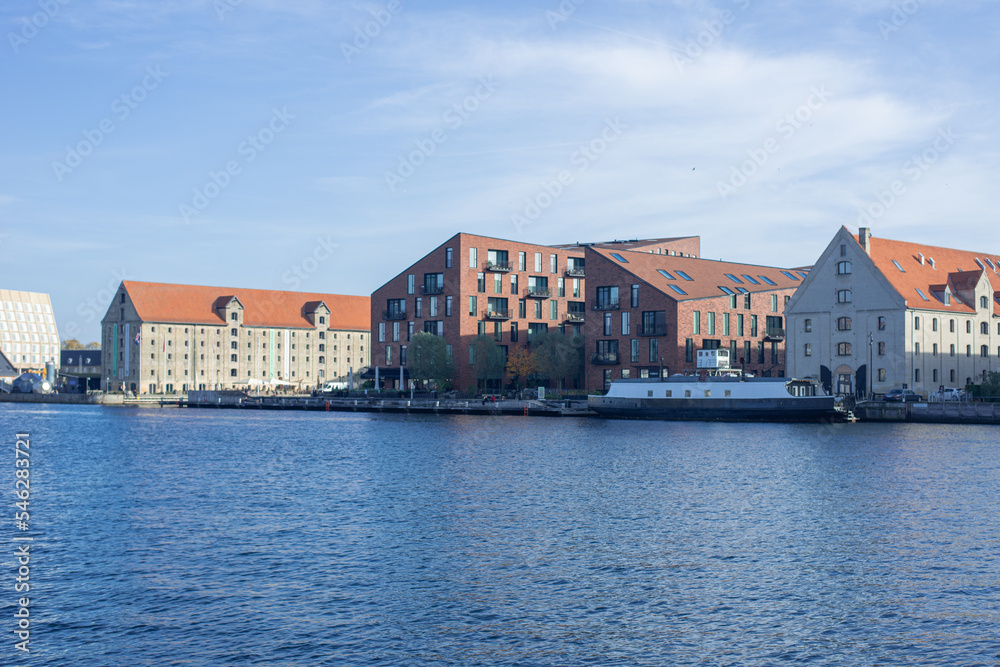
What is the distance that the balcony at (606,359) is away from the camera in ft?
356

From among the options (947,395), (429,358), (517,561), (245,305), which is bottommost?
(517,561)

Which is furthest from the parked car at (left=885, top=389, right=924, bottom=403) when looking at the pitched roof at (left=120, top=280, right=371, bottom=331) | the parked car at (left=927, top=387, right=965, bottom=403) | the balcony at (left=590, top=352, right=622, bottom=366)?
the pitched roof at (left=120, top=280, right=371, bottom=331)

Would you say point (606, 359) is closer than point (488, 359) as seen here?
Yes

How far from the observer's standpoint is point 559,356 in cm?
11244

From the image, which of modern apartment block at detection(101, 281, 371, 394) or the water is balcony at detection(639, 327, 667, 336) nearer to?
the water

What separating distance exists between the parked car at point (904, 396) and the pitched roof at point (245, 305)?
121 metres

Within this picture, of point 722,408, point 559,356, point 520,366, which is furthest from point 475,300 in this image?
point 722,408

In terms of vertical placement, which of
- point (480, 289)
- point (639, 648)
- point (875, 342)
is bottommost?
point (639, 648)

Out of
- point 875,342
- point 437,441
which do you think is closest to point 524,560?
point 437,441

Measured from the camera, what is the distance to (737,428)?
8006 cm

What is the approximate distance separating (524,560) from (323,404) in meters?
103

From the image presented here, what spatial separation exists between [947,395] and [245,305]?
420 feet

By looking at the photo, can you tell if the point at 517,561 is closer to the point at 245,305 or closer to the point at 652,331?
the point at 652,331

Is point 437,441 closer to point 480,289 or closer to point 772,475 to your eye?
point 772,475
